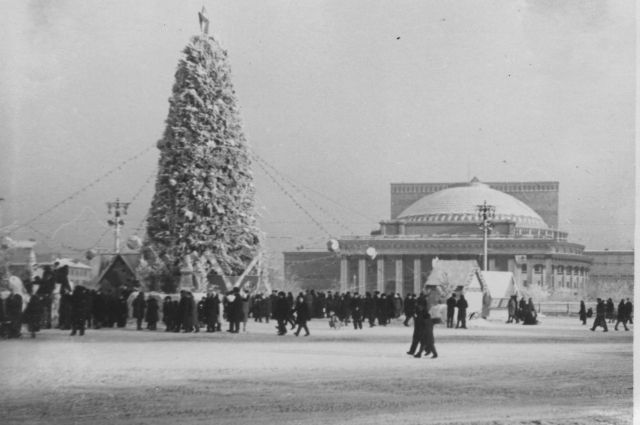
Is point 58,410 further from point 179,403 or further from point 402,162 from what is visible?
point 402,162

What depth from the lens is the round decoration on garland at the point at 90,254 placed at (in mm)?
17438

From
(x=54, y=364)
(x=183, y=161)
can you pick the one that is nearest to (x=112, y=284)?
(x=183, y=161)

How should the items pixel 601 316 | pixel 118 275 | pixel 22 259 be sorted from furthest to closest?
pixel 601 316 < pixel 118 275 < pixel 22 259

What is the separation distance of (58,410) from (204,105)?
443 inches

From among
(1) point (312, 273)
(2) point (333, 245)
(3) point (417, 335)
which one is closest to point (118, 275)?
(2) point (333, 245)

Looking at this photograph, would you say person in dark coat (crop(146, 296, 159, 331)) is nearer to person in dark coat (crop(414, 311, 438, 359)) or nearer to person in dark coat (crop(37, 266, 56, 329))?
person in dark coat (crop(37, 266, 56, 329))

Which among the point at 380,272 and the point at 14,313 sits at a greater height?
the point at 380,272

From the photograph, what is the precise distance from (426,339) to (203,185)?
7.90 m

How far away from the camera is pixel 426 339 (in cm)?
1622

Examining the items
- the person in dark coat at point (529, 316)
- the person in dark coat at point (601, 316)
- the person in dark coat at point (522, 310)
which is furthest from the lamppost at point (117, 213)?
the person in dark coat at point (522, 310)

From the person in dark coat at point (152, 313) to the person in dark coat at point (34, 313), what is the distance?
195 inches

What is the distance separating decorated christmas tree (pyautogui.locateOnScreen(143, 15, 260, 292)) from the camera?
69.2ft

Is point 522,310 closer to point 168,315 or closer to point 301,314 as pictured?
point 301,314

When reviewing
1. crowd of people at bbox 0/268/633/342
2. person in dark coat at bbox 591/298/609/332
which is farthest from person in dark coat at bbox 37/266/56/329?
person in dark coat at bbox 591/298/609/332
